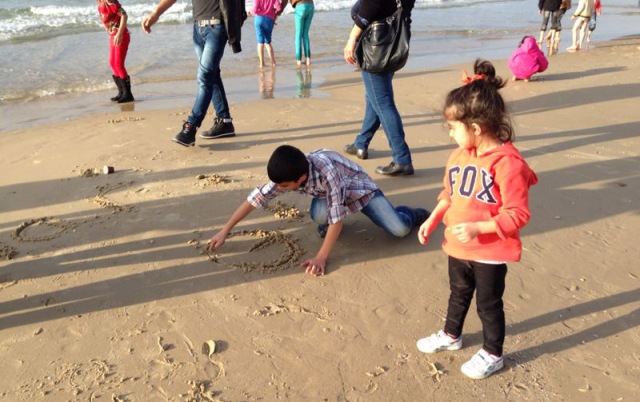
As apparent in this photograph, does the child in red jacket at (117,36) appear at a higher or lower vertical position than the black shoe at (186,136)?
higher

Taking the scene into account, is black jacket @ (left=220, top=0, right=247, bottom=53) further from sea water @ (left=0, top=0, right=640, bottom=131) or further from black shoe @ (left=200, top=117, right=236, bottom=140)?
sea water @ (left=0, top=0, right=640, bottom=131)

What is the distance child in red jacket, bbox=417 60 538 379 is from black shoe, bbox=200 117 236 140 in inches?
142

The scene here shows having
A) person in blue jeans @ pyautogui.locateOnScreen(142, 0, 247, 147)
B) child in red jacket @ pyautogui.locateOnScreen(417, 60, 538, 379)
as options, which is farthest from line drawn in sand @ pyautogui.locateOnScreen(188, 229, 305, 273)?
person in blue jeans @ pyautogui.locateOnScreen(142, 0, 247, 147)

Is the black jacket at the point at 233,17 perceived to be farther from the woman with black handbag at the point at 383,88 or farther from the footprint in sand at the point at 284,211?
the footprint in sand at the point at 284,211

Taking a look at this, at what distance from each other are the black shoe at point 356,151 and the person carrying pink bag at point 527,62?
417 centimetres

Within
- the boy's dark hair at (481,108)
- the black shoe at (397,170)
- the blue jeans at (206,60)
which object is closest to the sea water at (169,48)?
the blue jeans at (206,60)

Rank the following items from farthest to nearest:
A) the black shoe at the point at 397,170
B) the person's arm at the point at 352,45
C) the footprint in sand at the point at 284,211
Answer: the black shoe at the point at 397,170 → the person's arm at the point at 352,45 → the footprint in sand at the point at 284,211

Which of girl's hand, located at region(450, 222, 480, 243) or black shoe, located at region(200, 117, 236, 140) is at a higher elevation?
girl's hand, located at region(450, 222, 480, 243)

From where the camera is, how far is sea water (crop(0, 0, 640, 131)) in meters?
8.12

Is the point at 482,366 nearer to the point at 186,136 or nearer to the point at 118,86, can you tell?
the point at 186,136

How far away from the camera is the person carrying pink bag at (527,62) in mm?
7922

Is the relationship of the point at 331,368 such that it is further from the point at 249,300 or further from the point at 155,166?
the point at 155,166

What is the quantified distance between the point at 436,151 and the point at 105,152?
3.30 m

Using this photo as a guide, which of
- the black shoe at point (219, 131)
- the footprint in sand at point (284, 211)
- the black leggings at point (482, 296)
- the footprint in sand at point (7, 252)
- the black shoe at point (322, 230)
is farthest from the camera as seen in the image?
the black shoe at point (219, 131)
